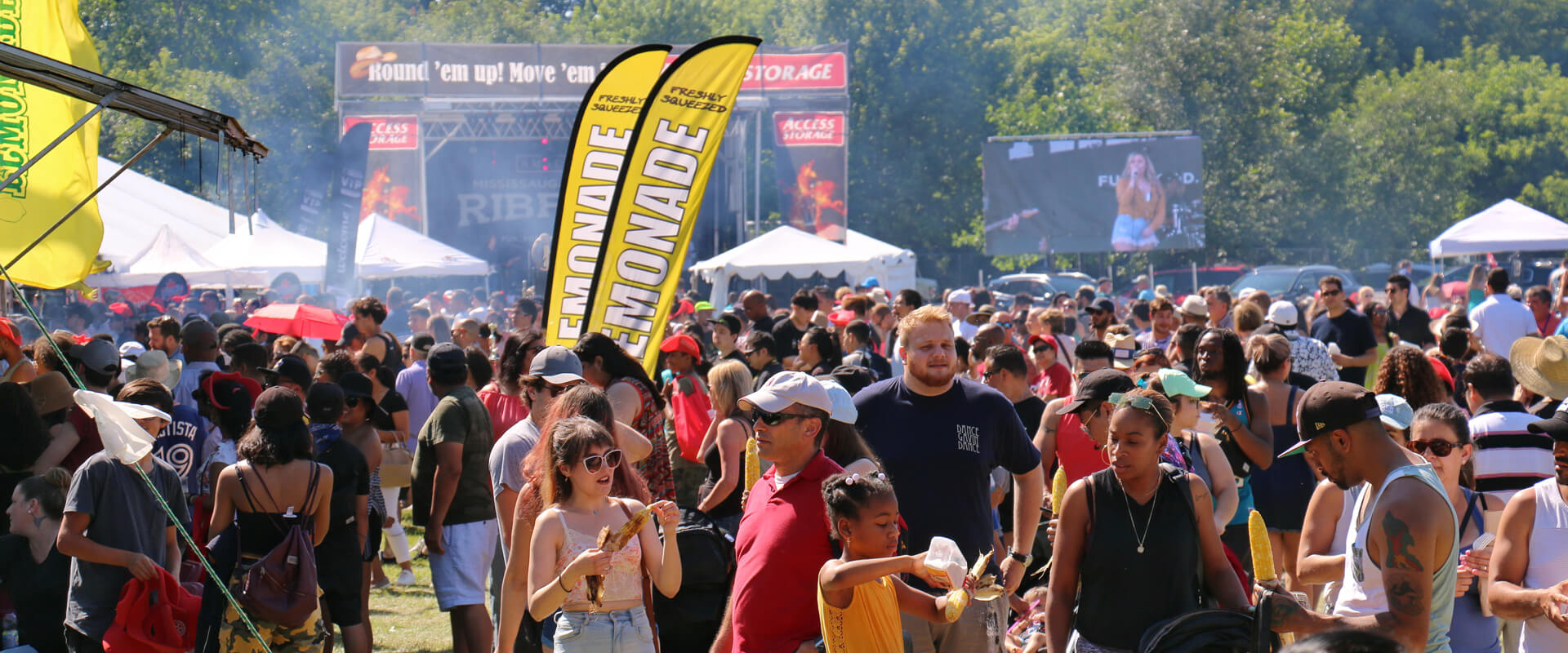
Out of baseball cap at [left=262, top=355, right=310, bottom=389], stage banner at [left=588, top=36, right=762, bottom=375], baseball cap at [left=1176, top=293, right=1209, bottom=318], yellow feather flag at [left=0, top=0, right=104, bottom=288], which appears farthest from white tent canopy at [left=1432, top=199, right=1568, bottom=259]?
yellow feather flag at [left=0, top=0, right=104, bottom=288]

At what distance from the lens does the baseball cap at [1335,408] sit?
10.7 ft

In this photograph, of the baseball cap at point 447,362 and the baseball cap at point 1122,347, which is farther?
the baseball cap at point 1122,347

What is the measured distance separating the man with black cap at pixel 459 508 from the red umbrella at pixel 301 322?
16.2 ft

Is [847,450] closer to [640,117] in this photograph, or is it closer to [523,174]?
[640,117]

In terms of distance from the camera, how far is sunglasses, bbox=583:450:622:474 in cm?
399

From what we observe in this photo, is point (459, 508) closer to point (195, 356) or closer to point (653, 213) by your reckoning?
point (653, 213)

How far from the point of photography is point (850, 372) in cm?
672

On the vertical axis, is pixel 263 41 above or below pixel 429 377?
above

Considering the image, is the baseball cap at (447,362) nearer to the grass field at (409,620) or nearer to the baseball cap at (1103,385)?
the grass field at (409,620)

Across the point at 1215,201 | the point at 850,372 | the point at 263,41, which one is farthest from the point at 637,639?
the point at 263,41

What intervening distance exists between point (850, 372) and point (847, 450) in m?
2.40

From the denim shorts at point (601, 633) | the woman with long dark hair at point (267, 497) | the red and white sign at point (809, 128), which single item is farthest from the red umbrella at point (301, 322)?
the red and white sign at point (809, 128)

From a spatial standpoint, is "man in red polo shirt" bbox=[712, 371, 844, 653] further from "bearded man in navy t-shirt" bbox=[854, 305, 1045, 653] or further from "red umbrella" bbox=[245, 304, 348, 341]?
"red umbrella" bbox=[245, 304, 348, 341]

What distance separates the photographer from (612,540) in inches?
151
